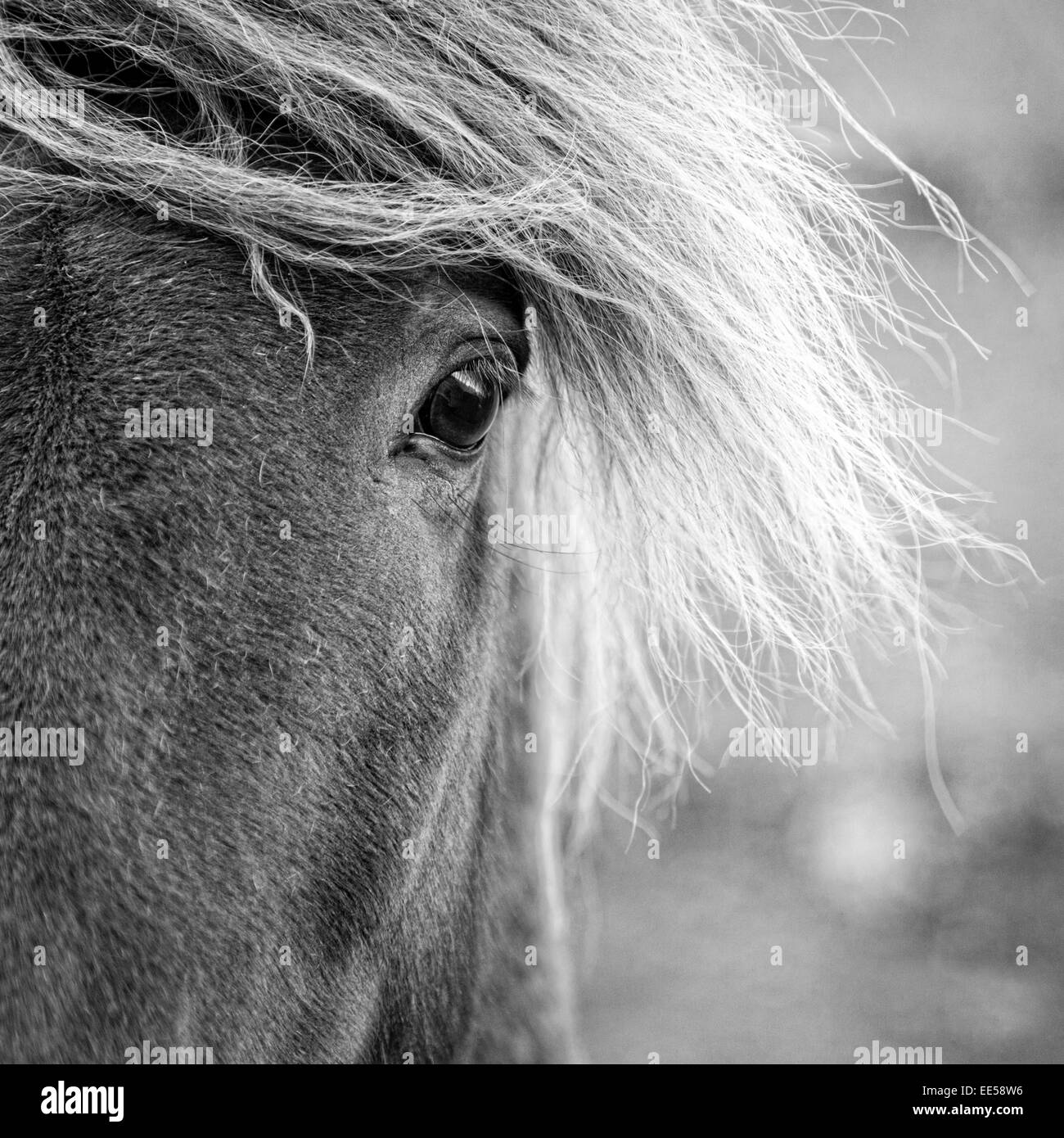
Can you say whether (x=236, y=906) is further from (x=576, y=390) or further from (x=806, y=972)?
(x=806, y=972)

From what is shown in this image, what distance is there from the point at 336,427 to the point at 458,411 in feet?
0.40

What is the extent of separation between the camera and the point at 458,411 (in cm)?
77

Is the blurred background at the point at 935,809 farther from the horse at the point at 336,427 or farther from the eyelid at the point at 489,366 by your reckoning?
the eyelid at the point at 489,366

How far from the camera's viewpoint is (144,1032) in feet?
1.79

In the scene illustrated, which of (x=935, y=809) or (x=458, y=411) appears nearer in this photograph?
(x=458, y=411)

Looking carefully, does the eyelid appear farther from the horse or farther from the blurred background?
the blurred background

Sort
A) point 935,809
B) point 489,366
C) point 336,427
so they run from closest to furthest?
point 336,427
point 489,366
point 935,809

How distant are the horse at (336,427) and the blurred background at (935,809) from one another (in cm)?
75

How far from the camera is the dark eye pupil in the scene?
75 centimetres

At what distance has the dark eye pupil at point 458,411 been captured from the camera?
749mm

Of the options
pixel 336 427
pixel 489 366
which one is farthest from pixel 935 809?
pixel 336 427

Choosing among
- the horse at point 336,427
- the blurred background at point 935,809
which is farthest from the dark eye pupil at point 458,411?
the blurred background at point 935,809

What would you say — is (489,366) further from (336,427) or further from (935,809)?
(935,809)

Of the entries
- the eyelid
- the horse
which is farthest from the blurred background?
the eyelid
